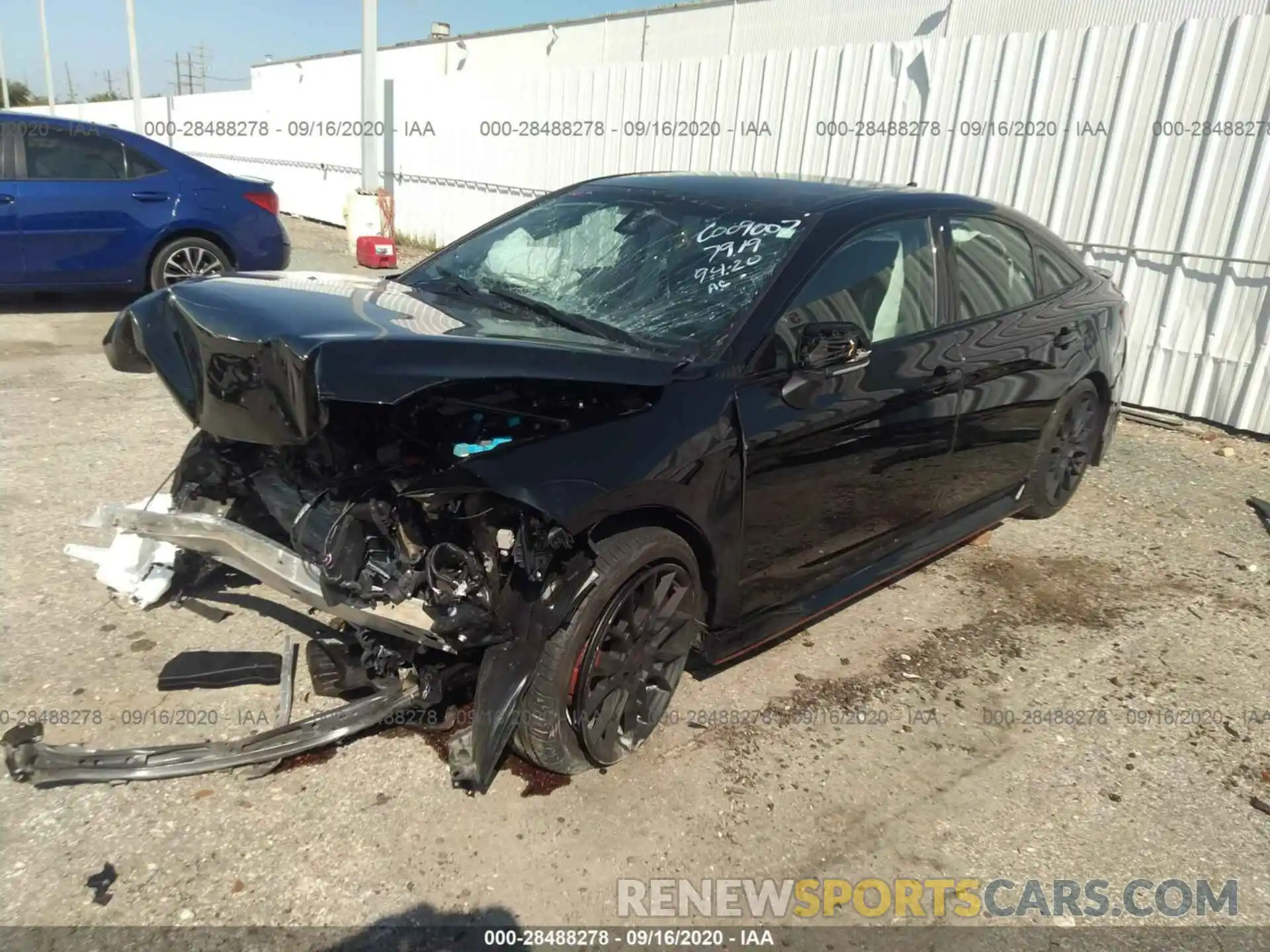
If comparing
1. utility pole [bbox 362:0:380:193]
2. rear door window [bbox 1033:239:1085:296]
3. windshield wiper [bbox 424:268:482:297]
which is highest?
utility pole [bbox 362:0:380:193]

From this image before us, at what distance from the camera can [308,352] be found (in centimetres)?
208

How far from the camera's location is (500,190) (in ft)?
42.8

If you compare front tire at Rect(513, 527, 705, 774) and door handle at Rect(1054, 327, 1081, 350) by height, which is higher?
door handle at Rect(1054, 327, 1081, 350)

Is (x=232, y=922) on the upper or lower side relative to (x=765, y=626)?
lower

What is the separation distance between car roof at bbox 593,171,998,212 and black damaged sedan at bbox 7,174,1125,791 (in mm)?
24

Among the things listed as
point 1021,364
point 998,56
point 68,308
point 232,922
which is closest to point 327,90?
point 68,308

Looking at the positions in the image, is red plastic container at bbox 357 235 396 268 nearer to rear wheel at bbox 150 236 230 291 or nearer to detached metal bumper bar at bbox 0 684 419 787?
rear wheel at bbox 150 236 230 291

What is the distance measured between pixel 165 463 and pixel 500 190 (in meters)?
9.22

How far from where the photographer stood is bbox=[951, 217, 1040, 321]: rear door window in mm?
3828

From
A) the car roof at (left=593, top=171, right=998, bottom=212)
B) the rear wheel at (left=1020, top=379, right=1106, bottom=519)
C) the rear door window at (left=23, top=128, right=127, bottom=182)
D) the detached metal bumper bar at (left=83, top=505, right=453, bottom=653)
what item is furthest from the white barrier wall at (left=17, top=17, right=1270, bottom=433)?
the detached metal bumper bar at (left=83, top=505, right=453, bottom=653)

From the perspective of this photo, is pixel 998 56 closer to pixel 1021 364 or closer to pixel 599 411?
pixel 1021 364

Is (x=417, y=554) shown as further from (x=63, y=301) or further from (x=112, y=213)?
(x=63, y=301)

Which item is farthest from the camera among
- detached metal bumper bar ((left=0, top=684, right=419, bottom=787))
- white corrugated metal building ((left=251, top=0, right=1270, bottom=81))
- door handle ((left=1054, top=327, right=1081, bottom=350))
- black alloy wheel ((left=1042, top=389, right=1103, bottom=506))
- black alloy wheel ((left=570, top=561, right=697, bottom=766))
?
white corrugated metal building ((left=251, top=0, right=1270, bottom=81))

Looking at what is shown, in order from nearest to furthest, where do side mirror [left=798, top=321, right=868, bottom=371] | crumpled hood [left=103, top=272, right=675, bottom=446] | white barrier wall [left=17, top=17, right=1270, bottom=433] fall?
crumpled hood [left=103, top=272, right=675, bottom=446] → side mirror [left=798, top=321, right=868, bottom=371] → white barrier wall [left=17, top=17, right=1270, bottom=433]
